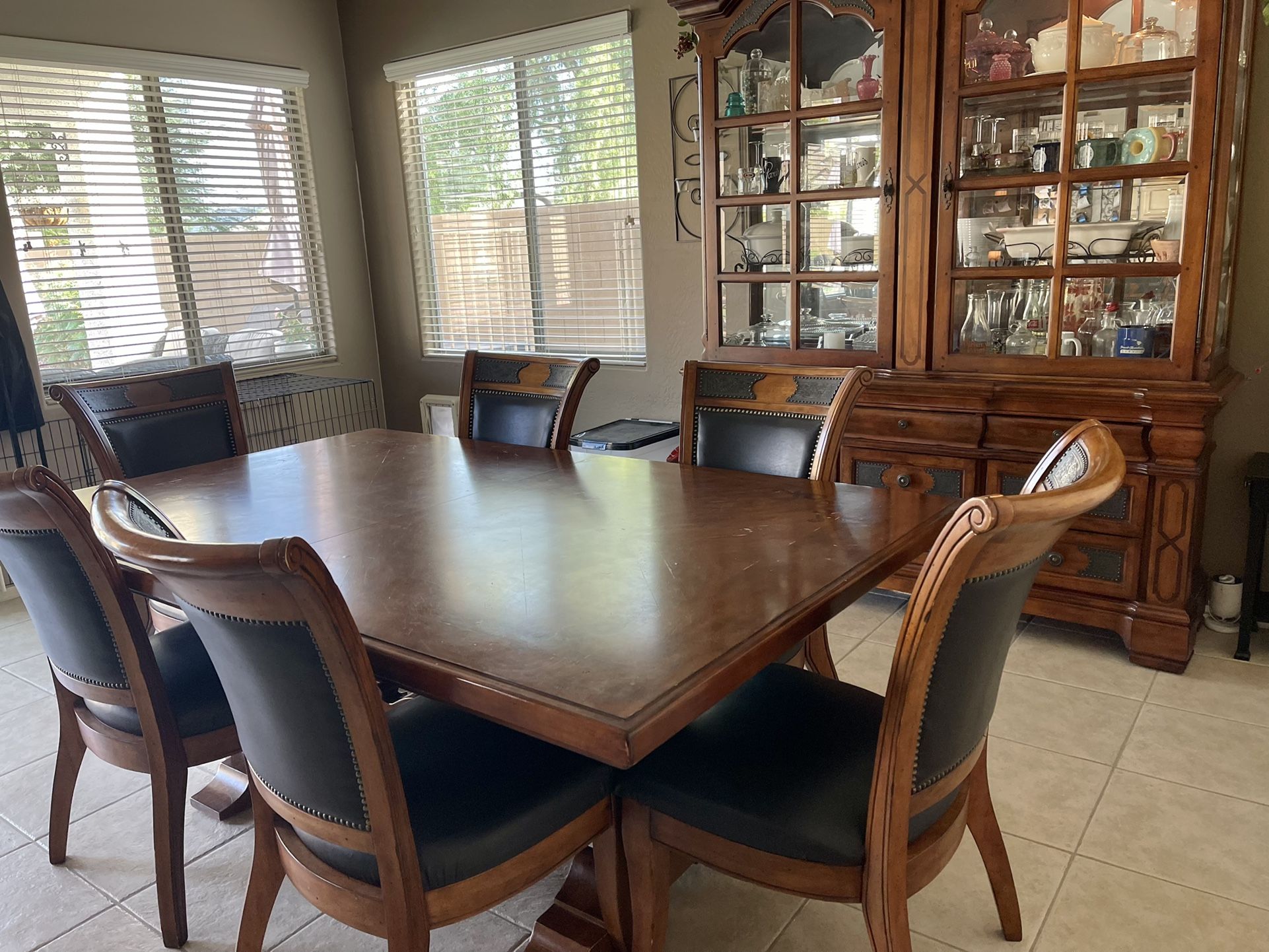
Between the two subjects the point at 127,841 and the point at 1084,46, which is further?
the point at 1084,46

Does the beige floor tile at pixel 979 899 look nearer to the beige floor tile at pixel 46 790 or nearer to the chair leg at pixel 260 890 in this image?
the chair leg at pixel 260 890

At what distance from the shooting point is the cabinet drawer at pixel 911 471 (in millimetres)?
2814

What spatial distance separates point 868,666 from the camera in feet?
8.71

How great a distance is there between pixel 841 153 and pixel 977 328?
691mm

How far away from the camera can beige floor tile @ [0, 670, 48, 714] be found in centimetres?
267

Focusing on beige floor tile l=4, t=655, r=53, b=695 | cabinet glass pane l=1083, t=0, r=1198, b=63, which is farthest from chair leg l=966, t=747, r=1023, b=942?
beige floor tile l=4, t=655, r=53, b=695

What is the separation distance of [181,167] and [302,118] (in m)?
0.64

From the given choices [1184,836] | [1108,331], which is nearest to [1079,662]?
[1184,836]

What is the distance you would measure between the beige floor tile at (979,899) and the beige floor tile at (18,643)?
2.67 metres

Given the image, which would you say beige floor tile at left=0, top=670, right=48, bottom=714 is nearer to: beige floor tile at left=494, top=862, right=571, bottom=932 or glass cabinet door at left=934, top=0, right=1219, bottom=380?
beige floor tile at left=494, top=862, right=571, bottom=932

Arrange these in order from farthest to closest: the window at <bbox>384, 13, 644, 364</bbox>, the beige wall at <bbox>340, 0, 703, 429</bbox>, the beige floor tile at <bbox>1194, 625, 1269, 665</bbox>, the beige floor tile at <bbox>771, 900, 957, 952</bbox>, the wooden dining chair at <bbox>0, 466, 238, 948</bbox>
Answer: the window at <bbox>384, 13, 644, 364</bbox>
the beige wall at <bbox>340, 0, 703, 429</bbox>
the beige floor tile at <bbox>1194, 625, 1269, 665</bbox>
the beige floor tile at <bbox>771, 900, 957, 952</bbox>
the wooden dining chair at <bbox>0, 466, 238, 948</bbox>

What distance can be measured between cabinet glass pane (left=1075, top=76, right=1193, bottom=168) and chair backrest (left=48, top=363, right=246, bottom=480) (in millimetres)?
2479

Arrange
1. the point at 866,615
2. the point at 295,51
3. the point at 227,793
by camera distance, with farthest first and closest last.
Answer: the point at 295,51 < the point at 866,615 < the point at 227,793

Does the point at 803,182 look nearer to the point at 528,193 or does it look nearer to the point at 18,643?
the point at 528,193
